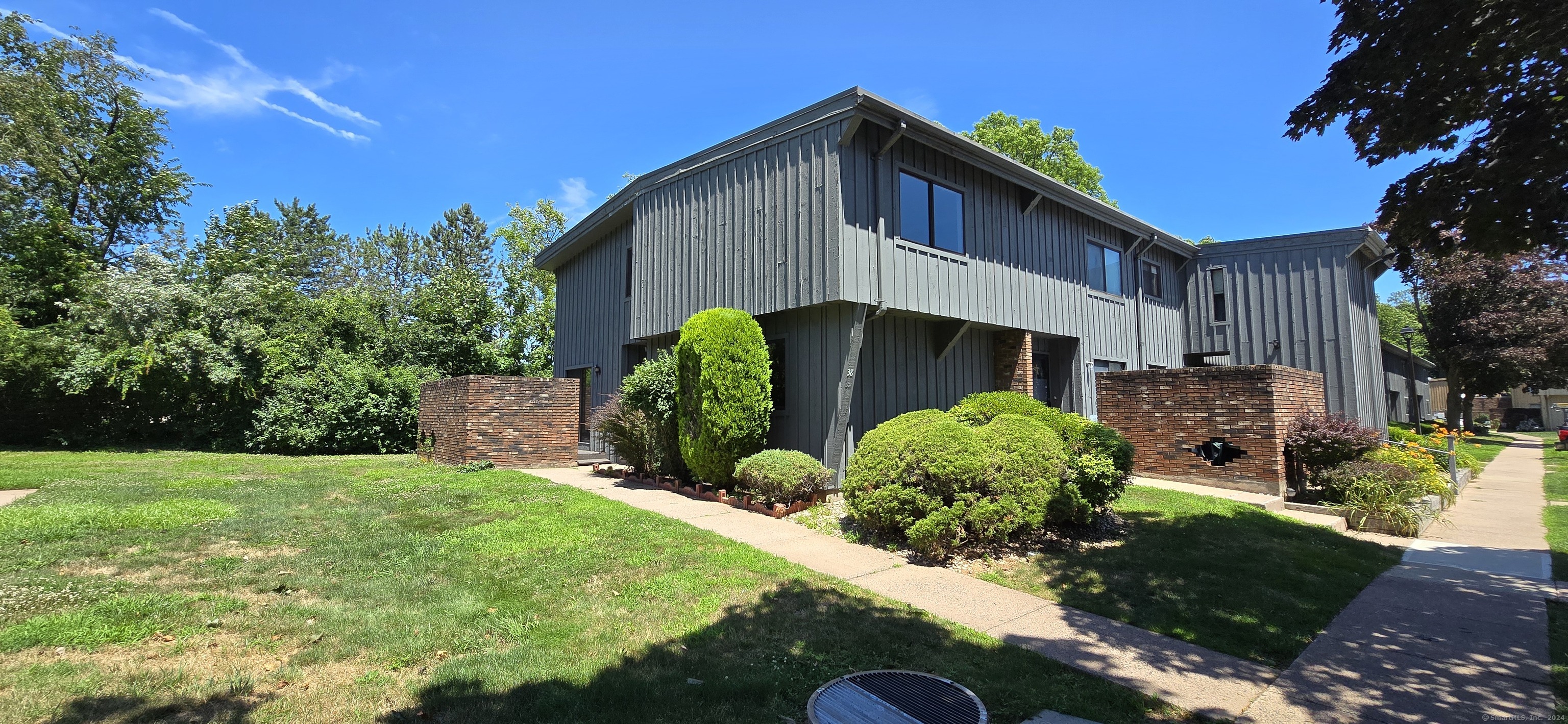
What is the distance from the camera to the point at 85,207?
68.8 ft

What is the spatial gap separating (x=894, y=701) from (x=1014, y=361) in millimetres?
9556

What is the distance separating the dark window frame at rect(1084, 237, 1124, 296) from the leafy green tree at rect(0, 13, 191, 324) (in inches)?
1019

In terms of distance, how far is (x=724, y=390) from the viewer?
8.73 m

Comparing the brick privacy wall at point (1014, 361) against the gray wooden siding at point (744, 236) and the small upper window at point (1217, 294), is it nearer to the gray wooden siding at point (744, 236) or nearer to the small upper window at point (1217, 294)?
the gray wooden siding at point (744, 236)

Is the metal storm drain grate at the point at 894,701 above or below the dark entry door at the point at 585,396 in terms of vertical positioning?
below

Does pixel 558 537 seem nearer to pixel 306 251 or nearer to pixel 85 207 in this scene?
pixel 85 207

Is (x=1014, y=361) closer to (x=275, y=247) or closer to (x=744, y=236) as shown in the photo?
(x=744, y=236)

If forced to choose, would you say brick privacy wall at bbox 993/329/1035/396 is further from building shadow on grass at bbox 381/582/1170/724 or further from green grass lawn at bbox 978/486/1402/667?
building shadow on grass at bbox 381/582/1170/724

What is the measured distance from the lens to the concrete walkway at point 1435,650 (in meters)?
3.12

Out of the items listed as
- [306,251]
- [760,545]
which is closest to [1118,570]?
Result: [760,545]

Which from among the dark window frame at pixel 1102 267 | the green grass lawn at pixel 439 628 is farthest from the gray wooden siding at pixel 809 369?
the dark window frame at pixel 1102 267

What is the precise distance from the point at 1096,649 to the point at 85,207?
30.6 metres

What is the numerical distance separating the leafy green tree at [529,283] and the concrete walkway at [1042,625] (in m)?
22.5

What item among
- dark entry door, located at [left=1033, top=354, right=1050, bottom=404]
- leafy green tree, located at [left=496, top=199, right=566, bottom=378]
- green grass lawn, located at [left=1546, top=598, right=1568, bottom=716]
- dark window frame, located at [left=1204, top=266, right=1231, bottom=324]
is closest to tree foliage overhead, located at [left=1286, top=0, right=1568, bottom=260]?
green grass lawn, located at [left=1546, top=598, right=1568, bottom=716]
